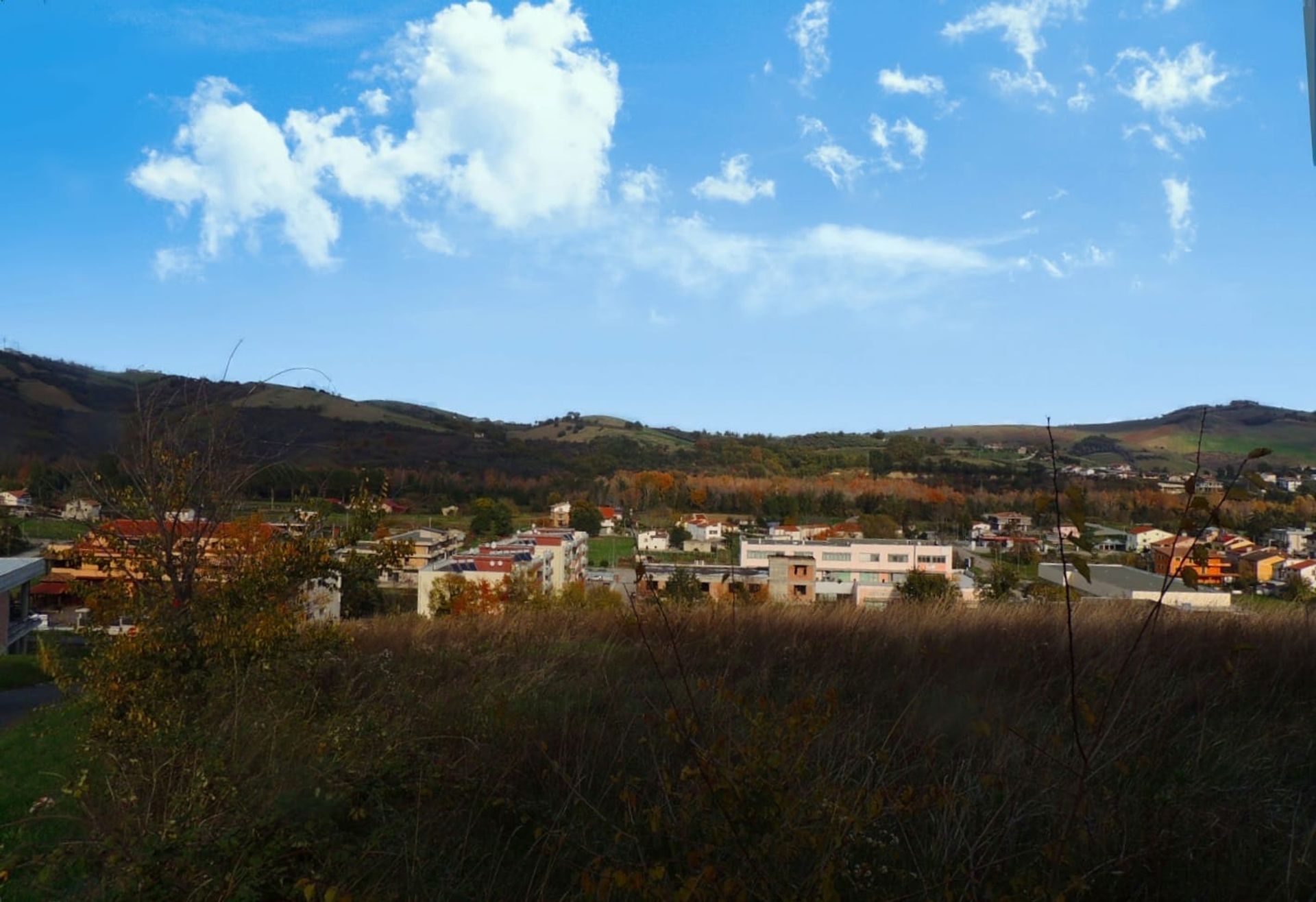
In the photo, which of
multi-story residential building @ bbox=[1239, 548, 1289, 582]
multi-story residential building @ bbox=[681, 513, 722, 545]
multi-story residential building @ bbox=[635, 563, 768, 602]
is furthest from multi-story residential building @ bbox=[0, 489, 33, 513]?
multi-story residential building @ bbox=[681, 513, 722, 545]

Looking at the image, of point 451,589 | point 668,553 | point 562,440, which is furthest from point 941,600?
point 562,440

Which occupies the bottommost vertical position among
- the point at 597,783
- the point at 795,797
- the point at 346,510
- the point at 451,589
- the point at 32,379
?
the point at 451,589

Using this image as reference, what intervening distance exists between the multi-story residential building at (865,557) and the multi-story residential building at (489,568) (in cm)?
525

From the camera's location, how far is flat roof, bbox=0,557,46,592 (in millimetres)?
12711

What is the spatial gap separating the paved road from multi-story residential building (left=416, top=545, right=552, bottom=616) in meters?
7.47

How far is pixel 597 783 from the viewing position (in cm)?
281

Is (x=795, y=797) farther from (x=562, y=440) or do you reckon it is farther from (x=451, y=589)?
(x=562, y=440)

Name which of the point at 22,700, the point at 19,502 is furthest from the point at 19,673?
the point at 19,502

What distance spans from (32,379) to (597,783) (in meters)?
15.0

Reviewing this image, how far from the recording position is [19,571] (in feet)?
43.6

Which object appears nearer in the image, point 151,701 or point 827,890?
point 827,890

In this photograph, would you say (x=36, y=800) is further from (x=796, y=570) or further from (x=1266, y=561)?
(x=796, y=570)

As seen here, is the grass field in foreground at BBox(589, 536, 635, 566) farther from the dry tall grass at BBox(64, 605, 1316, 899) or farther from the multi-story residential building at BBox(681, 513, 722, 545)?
the dry tall grass at BBox(64, 605, 1316, 899)

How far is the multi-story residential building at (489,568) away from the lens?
18234mm
